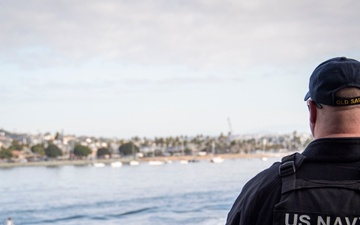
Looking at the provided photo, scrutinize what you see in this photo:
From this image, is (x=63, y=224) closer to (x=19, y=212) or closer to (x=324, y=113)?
(x=19, y=212)

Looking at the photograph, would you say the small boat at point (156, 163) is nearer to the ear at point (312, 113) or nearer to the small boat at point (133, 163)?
the small boat at point (133, 163)

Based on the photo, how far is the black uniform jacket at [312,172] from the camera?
2.16 meters

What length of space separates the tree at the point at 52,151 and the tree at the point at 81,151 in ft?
16.5

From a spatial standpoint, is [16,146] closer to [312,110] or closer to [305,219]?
[312,110]

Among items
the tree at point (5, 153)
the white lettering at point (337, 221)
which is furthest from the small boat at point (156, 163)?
the white lettering at point (337, 221)

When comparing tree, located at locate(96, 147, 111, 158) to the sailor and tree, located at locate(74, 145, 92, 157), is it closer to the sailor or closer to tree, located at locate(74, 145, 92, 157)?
tree, located at locate(74, 145, 92, 157)

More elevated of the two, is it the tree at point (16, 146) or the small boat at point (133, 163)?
the tree at point (16, 146)

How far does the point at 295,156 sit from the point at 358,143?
20 centimetres

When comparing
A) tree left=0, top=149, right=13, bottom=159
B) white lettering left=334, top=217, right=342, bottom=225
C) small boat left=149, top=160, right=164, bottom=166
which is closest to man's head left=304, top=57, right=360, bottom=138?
white lettering left=334, top=217, right=342, bottom=225

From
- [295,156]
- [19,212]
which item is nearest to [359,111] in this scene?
[295,156]

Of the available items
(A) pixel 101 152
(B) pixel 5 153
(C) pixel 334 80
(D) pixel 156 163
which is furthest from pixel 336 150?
(A) pixel 101 152

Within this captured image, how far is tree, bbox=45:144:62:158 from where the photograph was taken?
6964 inches

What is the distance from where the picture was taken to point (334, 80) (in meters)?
2.18

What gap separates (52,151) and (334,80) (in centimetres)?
17856
